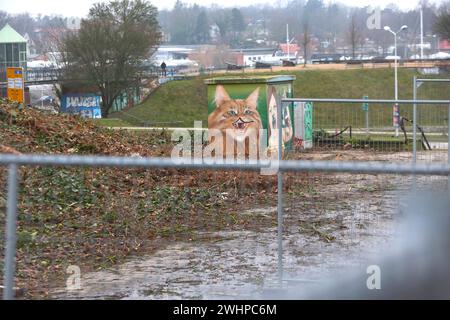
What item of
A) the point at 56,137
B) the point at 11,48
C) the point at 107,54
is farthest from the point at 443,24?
the point at 56,137

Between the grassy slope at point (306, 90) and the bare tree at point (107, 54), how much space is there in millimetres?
2445

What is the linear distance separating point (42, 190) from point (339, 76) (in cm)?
6698

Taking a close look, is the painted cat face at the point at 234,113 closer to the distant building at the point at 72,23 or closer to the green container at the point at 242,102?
the green container at the point at 242,102

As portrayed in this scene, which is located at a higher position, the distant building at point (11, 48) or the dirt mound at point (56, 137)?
the distant building at point (11, 48)

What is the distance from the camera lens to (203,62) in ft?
361

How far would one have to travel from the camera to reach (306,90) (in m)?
67.2

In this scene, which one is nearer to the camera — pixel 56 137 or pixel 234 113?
pixel 56 137

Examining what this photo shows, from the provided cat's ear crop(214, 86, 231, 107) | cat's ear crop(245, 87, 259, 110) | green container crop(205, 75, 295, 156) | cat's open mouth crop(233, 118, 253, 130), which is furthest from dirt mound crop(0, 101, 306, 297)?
cat's ear crop(214, 86, 231, 107)

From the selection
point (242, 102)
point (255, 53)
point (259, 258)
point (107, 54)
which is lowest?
point (259, 258)

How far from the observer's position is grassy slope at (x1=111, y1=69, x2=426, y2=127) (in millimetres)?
57969

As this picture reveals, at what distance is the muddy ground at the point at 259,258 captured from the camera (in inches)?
176

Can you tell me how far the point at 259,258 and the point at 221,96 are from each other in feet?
46.9

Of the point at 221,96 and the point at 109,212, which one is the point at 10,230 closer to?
the point at 109,212

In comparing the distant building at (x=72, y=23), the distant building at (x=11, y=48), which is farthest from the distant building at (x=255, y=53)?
the distant building at (x=11, y=48)
